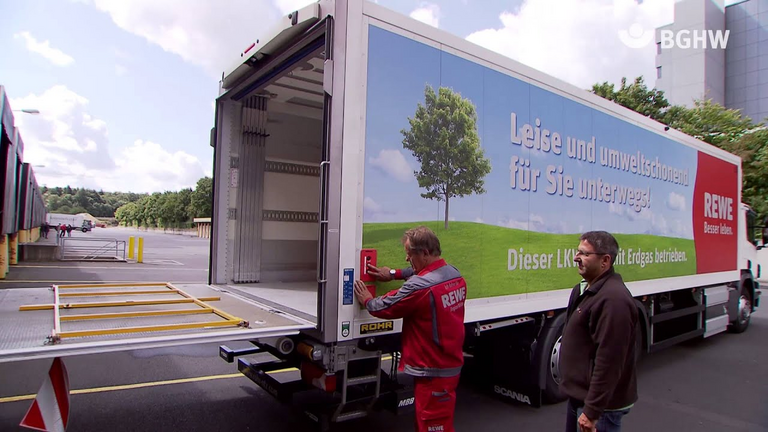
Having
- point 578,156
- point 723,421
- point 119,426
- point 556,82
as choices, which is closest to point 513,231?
point 578,156

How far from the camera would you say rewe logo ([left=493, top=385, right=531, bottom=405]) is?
4742 mm

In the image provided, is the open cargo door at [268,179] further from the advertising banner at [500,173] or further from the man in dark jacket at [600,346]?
the man in dark jacket at [600,346]

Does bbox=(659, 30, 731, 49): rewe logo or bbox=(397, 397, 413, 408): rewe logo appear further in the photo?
bbox=(659, 30, 731, 49): rewe logo

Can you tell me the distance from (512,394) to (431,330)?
2.58 meters

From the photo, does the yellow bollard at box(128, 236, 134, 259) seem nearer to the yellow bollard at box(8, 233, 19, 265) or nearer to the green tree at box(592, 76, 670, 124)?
the yellow bollard at box(8, 233, 19, 265)

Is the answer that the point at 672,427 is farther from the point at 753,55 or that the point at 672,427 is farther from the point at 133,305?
the point at 753,55

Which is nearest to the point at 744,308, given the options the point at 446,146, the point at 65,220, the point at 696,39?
the point at 446,146

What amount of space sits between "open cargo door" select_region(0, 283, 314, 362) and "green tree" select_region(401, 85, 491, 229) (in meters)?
1.40

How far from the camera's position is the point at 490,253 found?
400cm

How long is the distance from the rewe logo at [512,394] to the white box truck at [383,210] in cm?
2

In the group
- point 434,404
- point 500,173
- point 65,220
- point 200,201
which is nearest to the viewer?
point 434,404

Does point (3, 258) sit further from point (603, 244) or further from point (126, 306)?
point (603, 244)

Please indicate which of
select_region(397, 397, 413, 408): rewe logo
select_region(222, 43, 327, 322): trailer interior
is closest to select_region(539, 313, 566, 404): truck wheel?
select_region(397, 397, 413, 408): rewe logo

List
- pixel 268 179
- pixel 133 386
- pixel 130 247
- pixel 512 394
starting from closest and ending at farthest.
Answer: pixel 512 394, pixel 133 386, pixel 268 179, pixel 130 247
